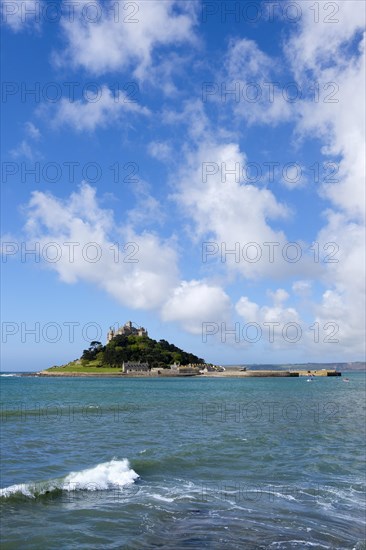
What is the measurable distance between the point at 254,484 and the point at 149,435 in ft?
46.3

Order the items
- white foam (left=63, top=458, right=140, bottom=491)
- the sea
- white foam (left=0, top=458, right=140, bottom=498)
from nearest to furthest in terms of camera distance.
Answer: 1. the sea
2. white foam (left=0, top=458, right=140, bottom=498)
3. white foam (left=63, top=458, right=140, bottom=491)

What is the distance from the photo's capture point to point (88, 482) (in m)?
19.5

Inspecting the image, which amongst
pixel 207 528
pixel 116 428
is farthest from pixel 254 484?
pixel 116 428

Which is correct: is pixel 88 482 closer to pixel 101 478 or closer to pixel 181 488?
pixel 101 478

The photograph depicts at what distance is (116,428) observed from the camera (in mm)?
36875

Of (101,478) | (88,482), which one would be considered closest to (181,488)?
(101,478)

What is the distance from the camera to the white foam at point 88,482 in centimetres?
1784

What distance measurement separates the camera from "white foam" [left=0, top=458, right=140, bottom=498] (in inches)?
703

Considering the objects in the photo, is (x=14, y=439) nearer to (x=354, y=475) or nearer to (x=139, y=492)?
(x=139, y=492)

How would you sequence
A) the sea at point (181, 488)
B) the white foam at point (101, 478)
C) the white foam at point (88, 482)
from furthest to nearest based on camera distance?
the white foam at point (101, 478) → the white foam at point (88, 482) → the sea at point (181, 488)

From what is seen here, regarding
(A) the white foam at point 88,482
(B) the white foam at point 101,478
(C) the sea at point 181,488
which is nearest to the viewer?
(C) the sea at point 181,488

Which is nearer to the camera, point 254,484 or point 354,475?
point 254,484

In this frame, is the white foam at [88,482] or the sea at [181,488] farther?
the white foam at [88,482]

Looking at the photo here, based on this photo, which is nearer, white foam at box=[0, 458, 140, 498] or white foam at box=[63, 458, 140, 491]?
white foam at box=[0, 458, 140, 498]
